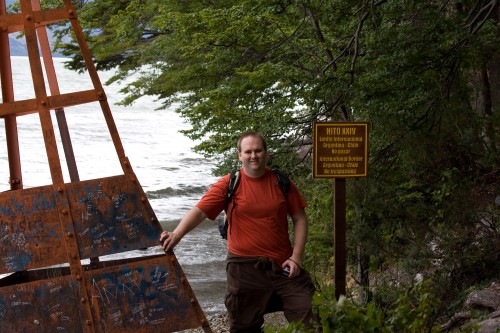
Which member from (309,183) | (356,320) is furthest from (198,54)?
(356,320)

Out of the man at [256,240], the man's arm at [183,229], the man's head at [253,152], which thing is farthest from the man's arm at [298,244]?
the man's arm at [183,229]

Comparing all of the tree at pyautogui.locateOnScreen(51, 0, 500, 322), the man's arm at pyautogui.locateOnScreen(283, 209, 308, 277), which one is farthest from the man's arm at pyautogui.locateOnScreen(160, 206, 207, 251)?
the tree at pyautogui.locateOnScreen(51, 0, 500, 322)

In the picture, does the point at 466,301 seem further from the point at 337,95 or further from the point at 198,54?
the point at 198,54

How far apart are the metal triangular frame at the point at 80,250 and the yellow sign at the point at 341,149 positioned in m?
1.42

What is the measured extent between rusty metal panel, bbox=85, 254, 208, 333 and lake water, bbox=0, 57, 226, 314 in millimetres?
7682

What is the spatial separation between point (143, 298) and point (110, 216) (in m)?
0.55

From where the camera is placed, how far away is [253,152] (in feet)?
17.1

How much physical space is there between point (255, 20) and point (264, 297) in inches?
190

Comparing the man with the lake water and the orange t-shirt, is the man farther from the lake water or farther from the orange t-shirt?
the lake water

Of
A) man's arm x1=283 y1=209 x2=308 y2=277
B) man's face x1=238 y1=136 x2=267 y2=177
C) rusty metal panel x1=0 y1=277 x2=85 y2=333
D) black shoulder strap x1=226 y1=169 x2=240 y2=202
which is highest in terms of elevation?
man's face x1=238 y1=136 x2=267 y2=177

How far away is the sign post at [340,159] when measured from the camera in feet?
20.7

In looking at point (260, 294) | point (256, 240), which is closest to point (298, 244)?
point (256, 240)

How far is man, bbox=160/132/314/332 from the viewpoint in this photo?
17.2 feet

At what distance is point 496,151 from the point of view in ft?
28.6
